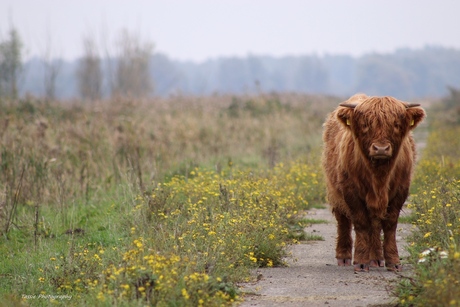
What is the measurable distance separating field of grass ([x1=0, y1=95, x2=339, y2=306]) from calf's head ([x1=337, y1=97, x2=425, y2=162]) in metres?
1.40

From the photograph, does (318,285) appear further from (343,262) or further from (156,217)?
(156,217)

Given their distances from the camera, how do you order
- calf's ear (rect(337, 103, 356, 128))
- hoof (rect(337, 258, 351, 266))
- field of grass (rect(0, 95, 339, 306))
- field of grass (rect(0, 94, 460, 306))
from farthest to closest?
hoof (rect(337, 258, 351, 266)) < calf's ear (rect(337, 103, 356, 128)) < field of grass (rect(0, 95, 339, 306)) < field of grass (rect(0, 94, 460, 306))

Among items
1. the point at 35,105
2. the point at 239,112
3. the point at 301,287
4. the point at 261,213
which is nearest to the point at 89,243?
the point at 261,213

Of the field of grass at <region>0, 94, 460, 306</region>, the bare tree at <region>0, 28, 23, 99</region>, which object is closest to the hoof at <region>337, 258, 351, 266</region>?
the field of grass at <region>0, 94, 460, 306</region>

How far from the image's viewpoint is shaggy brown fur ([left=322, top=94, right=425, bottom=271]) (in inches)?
257

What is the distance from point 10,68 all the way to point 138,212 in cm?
2638

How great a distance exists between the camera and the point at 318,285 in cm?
624

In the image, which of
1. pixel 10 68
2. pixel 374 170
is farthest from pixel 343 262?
pixel 10 68

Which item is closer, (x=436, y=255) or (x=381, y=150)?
(x=436, y=255)

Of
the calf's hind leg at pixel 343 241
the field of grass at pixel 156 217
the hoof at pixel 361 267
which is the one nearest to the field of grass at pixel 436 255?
the field of grass at pixel 156 217

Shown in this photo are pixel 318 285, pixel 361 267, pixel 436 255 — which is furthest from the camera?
pixel 361 267

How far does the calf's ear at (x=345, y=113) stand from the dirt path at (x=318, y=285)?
58.3 inches

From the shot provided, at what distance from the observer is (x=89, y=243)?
25.2 feet

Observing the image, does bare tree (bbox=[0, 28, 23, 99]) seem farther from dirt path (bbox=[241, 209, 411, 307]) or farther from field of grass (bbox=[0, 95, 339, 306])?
dirt path (bbox=[241, 209, 411, 307])
